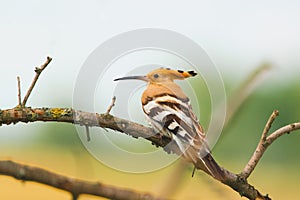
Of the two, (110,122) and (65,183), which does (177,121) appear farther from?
(65,183)

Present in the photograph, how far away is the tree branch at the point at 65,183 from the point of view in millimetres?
747

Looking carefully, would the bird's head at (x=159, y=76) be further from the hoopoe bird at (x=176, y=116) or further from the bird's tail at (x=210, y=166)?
the bird's tail at (x=210, y=166)

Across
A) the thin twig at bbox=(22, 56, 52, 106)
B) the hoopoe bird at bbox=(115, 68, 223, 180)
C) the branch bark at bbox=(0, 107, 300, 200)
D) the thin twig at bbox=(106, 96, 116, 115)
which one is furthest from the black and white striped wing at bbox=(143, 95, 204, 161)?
the thin twig at bbox=(22, 56, 52, 106)

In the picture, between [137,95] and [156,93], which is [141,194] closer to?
[156,93]

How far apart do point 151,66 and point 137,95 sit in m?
0.11

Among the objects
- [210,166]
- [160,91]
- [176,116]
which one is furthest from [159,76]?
[210,166]

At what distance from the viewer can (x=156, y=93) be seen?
213 centimetres

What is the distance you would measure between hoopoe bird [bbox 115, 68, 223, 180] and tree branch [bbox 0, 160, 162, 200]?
85cm

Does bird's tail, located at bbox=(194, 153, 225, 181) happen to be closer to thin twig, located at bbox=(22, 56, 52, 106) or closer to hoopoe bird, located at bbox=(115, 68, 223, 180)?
hoopoe bird, located at bbox=(115, 68, 223, 180)

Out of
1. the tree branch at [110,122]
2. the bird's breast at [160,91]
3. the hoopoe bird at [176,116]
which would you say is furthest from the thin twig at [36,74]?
the bird's breast at [160,91]

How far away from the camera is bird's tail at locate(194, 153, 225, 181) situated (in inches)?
62.9

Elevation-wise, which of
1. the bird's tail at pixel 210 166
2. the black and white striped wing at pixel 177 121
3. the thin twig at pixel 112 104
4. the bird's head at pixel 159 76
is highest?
the bird's head at pixel 159 76

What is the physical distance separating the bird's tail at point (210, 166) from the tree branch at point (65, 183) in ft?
2.76

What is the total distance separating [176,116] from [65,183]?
3.96ft
